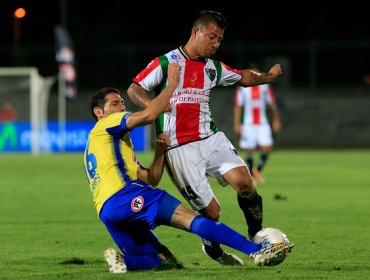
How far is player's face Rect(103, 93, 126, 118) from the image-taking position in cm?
805

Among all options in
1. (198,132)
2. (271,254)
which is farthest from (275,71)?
(271,254)

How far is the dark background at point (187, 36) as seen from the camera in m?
36.2

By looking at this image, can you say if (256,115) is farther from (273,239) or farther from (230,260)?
(273,239)

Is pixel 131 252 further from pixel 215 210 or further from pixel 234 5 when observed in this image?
pixel 234 5

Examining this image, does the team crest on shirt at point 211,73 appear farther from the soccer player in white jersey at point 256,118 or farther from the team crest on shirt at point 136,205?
the soccer player in white jersey at point 256,118

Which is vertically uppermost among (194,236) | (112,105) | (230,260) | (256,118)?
(112,105)

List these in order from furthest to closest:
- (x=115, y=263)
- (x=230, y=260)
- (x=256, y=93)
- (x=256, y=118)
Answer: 1. (x=256, y=93)
2. (x=256, y=118)
3. (x=230, y=260)
4. (x=115, y=263)

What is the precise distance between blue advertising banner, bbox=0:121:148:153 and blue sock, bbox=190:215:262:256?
914 inches

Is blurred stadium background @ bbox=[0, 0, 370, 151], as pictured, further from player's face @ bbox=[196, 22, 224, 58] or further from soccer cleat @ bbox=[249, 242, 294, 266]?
soccer cleat @ bbox=[249, 242, 294, 266]

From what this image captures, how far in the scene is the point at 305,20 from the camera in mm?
43375

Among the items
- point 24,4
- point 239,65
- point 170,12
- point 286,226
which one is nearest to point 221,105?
point 239,65

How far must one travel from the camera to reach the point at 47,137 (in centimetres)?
3105

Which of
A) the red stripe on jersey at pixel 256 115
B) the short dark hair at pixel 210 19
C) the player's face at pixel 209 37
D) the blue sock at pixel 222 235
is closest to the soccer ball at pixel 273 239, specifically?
the blue sock at pixel 222 235

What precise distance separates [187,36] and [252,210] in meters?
36.0
